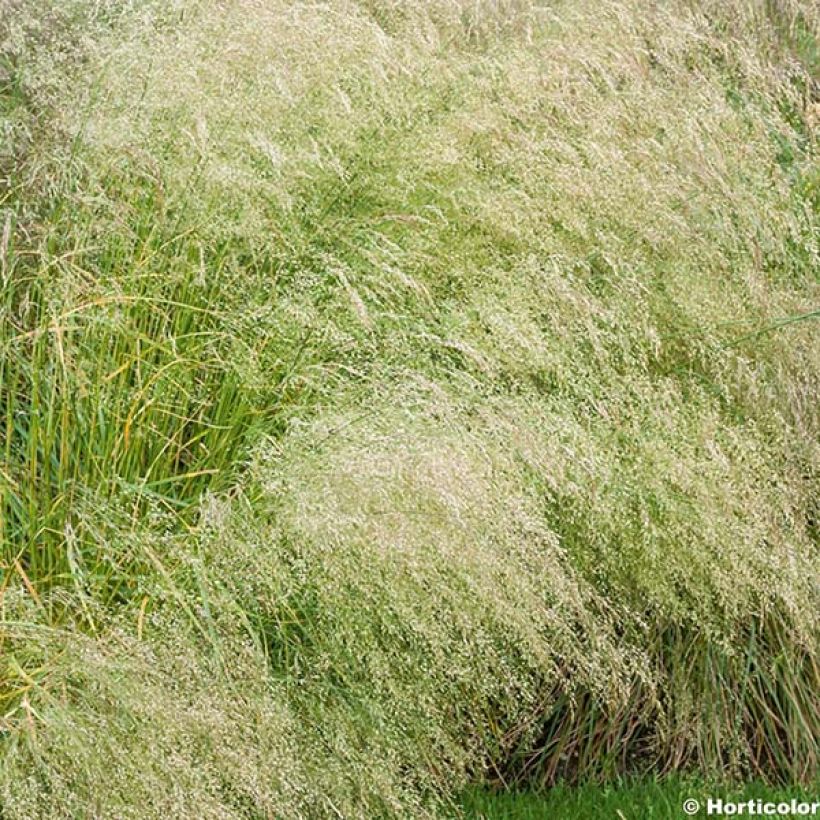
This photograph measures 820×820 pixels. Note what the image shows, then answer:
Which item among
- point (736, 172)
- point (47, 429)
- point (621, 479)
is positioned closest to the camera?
point (47, 429)

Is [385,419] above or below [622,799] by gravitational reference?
above

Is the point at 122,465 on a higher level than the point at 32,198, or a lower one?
lower

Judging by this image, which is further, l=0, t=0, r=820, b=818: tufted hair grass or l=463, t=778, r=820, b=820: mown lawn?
l=463, t=778, r=820, b=820: mown lawn

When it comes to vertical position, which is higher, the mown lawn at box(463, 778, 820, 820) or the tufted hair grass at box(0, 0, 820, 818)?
the tufted hair grass at box(0, 0, 820, 818)

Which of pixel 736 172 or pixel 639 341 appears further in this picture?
pixel 736 172

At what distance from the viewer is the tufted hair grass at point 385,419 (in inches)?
108

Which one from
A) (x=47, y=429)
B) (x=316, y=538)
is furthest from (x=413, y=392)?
(x=47, y=429)

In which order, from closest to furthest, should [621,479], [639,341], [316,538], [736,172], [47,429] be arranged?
[316,538]
[47,429]
[621,479]
[639,341]
[736,172]

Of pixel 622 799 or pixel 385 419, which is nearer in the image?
pixel 385 419

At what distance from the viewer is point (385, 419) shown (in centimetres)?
304

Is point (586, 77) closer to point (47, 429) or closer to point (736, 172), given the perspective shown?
point (736, 172)

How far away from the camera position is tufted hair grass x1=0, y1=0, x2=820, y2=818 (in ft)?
8.98

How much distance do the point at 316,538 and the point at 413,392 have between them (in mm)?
476

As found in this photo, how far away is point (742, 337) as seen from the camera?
3.64m
